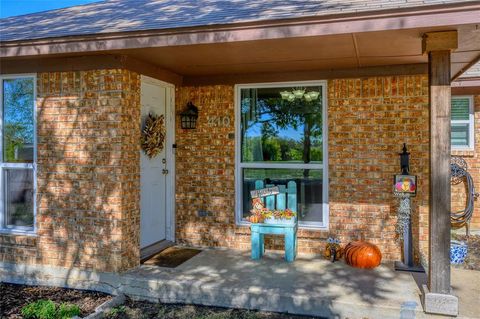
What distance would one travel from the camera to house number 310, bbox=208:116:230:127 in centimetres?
582

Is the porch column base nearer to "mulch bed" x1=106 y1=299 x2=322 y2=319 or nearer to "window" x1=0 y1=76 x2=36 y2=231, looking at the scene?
"mulch bed" x1=106 y1=299 x2=322 y2=319

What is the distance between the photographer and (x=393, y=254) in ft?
17.0

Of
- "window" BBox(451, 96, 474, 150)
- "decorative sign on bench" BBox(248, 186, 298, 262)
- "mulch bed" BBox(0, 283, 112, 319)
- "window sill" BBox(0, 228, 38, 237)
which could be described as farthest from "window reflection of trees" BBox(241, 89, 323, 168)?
"window" BBox(451, 96, 474, 150)

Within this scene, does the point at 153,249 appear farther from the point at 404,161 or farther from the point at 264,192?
the point at 404,161

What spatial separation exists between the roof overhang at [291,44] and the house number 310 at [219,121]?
2.43 ft

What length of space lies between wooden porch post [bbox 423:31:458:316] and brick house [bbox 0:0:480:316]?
0.04 feet

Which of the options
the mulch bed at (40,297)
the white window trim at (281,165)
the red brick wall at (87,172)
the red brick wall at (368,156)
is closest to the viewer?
the mulch bed at (40,297)

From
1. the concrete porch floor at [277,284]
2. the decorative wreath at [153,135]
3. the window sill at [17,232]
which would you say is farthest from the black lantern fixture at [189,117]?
the window sill at [17,232]

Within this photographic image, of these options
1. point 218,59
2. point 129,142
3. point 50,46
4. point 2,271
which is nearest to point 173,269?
point 129,142

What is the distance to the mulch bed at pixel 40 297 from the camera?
4109 millimetres

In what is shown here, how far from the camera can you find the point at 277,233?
16.8 ft

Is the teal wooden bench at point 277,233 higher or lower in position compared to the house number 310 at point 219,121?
lower

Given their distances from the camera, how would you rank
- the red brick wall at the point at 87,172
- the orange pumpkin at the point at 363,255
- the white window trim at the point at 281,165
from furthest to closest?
the white window trim at the point at 281,165, the orange pumpkin at the point at 363,255, the red brick wall at the point at 87,172

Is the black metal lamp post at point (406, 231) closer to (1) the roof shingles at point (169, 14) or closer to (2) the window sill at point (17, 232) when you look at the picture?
(1) the roof shingles at point (169, 14)
